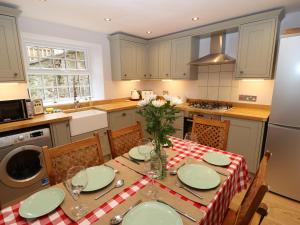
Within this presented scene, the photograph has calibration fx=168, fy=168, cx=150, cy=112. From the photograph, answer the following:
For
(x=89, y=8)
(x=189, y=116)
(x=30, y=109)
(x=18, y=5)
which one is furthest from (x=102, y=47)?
(x=189, y=116)

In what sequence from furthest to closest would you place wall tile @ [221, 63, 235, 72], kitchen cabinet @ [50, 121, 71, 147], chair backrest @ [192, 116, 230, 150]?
wall tile @ [221, 63, 235, 72] → kitchen cabinet @ [50, 121, 71, 147] → chair backrest @ [192, 116, 230, 150]

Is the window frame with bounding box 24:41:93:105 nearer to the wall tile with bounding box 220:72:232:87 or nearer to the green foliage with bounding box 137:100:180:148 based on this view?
the green foliage with bounding box 137:100:180:148

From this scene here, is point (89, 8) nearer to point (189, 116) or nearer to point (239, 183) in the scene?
point (189, 116)

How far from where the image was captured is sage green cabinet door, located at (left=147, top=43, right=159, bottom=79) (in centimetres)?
333

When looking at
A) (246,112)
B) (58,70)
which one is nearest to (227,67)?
(246,112)

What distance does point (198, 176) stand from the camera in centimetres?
106

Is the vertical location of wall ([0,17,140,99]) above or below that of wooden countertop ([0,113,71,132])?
above

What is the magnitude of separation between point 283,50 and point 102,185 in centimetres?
211

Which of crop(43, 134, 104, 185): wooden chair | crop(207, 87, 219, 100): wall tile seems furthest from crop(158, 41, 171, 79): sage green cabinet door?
crop(43, 134, 104, 185): wooden chair

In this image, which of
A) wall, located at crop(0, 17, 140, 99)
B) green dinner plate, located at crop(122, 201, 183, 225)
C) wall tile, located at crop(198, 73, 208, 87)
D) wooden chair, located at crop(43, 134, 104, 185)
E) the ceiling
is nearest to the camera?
green dinner plate, located at crop(122, 201, 183, 225)

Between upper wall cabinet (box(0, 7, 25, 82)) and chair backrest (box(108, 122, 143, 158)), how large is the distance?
1.48 m

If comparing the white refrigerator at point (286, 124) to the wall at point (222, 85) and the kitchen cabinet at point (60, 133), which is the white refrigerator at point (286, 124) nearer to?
the wall at point (222, 85)

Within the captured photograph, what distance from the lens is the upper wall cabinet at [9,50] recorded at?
1.85 m

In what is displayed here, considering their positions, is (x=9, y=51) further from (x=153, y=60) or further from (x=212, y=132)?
(x=212, y=132)
